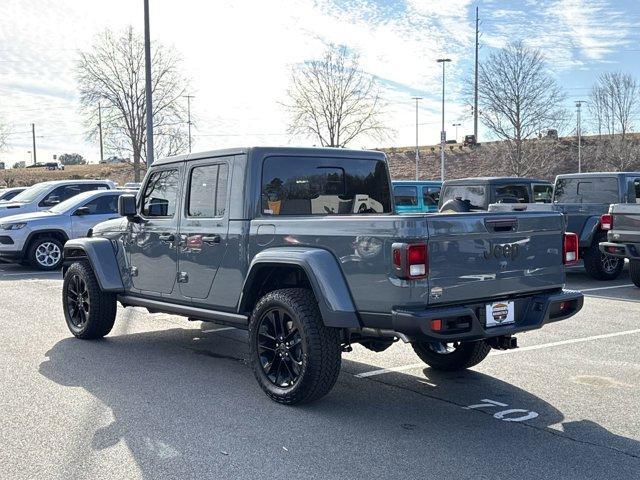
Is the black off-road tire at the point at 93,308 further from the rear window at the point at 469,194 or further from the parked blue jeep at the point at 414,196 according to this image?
the parked blue jeep at the point at 414,196

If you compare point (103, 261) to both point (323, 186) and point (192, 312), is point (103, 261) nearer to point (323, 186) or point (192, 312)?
point (192, 312)

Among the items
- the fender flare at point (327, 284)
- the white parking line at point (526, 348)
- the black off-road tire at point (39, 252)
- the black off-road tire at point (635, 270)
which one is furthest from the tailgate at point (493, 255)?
the black off-road tire at point (39, 252)

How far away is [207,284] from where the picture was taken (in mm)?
6125

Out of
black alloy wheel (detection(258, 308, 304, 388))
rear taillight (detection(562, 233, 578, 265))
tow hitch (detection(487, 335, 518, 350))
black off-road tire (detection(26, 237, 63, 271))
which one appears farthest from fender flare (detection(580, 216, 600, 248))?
black off-road tire (detection(26, 237, 63, 271))

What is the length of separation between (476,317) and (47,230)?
1233 cm

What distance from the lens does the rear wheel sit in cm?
1499

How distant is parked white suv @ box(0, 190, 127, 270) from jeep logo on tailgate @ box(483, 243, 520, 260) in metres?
11.4

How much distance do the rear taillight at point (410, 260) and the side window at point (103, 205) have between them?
40.2 ft

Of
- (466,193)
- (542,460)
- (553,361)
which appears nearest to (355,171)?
(553,361)

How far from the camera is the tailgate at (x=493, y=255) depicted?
4664 mm

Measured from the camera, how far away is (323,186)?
20.8ft

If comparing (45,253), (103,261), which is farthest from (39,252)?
(103,261)

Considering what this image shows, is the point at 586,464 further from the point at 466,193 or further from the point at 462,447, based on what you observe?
the point at 466,193

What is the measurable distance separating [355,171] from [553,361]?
2.57m
